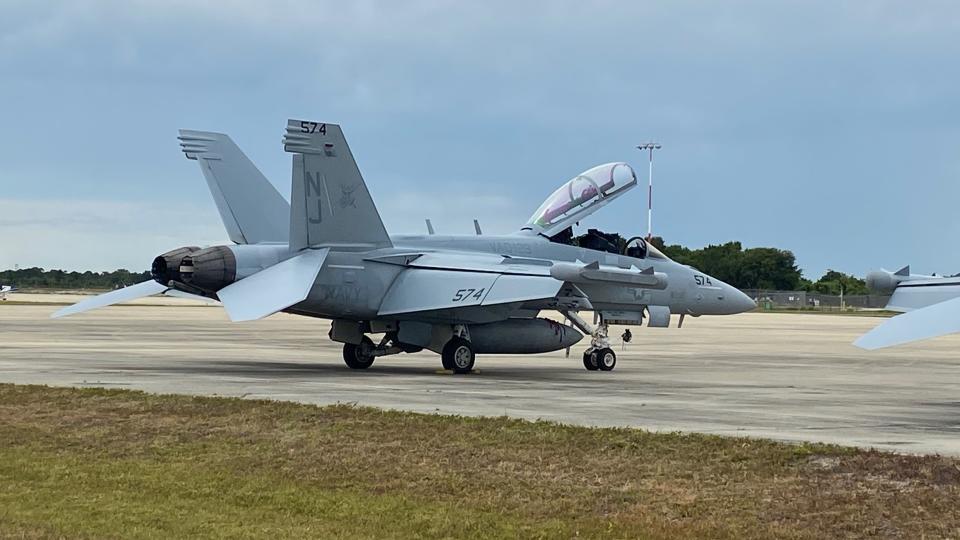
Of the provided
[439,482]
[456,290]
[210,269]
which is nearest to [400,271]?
[456,290]

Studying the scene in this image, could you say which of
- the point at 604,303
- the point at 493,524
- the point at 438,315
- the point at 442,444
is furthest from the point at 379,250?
the point at 493,524

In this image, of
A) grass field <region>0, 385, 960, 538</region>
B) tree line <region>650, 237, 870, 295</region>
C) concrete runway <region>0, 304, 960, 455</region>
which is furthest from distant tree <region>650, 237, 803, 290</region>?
grass field <region>0, 385, 960, 538</region>

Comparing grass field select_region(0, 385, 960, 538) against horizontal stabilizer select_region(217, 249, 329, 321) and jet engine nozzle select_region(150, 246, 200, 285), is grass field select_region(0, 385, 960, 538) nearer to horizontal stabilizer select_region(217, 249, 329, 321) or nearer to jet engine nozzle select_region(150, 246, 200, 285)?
horizontal stabilizer select_region(217, 249, 329, 321)

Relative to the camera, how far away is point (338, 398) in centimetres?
1662

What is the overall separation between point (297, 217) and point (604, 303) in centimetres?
676

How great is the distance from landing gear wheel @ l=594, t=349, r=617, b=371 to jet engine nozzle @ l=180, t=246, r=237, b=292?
780 centimetres

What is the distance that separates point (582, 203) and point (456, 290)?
14.8 feet

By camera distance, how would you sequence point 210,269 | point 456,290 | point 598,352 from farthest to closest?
point 598,352 < point 456,290 < point 210,269

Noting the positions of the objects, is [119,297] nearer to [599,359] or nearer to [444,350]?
[444,350]

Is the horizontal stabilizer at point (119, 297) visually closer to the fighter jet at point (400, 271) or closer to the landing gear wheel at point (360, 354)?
the fighter jet at point (400, 271)

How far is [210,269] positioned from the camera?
21031 mm

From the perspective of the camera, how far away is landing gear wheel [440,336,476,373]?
75.1 ft

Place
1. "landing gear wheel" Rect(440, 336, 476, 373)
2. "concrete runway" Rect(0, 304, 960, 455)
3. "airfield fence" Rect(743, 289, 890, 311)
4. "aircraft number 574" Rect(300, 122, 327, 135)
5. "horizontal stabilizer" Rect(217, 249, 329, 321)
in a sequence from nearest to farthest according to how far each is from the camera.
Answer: "concrete runway" Rect(0, 304, 960, 455) → "horizontal stabilizer" Rect(217, 249, 329, 321) → "aircraft number 574" Rect(300, 122, 327, 135) → "landing gear wheel" Rect(440, 336, 476, 373) → "airfield fence" Rect(743, 289, 890, 311)

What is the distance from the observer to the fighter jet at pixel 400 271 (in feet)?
69.4
